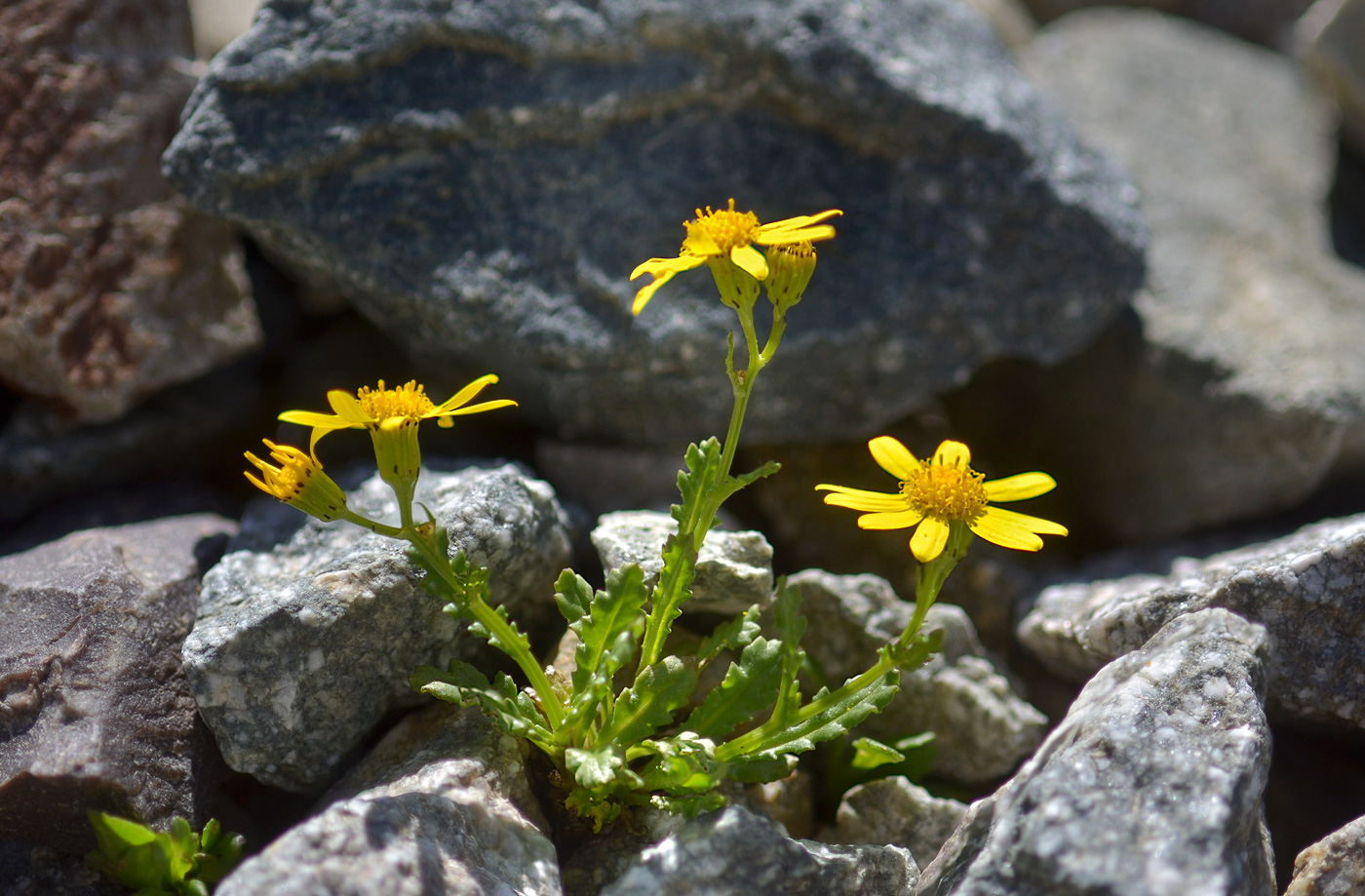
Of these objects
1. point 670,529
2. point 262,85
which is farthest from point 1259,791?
point 262,85

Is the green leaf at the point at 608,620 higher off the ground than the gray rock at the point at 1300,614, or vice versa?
the green leaf at the point at 608,620

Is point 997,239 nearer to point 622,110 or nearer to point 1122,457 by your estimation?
point 1122,457

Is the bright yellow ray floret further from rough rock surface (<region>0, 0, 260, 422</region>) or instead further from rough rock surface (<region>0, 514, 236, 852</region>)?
rough rock surface (<region>0, 0, 260, 422</region>)

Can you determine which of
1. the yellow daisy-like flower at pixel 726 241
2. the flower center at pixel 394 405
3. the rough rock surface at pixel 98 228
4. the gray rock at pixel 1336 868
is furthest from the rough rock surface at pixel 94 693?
the gray rock at pixel 1336 868

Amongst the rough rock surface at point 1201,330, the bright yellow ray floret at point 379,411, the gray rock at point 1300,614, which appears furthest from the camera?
the rough rock surface at point 1201,330

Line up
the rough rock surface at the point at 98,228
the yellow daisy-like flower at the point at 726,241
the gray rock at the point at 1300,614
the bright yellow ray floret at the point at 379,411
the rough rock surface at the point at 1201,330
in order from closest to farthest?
the bright yellow ray floret at the point at 379,411 → the yellow daisy-like flower at the point at 726,241 → the gray rock at the point at 1300,614 → the rough rock surface at the point at 98,228 → the rough rock surface at the point at 1201,330

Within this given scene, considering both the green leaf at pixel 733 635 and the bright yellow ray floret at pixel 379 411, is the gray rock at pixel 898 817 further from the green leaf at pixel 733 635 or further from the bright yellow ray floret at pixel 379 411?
the bright yellow ray floret at pixel 379 411

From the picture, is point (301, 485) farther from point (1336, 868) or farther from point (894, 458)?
point (1336, 868)
